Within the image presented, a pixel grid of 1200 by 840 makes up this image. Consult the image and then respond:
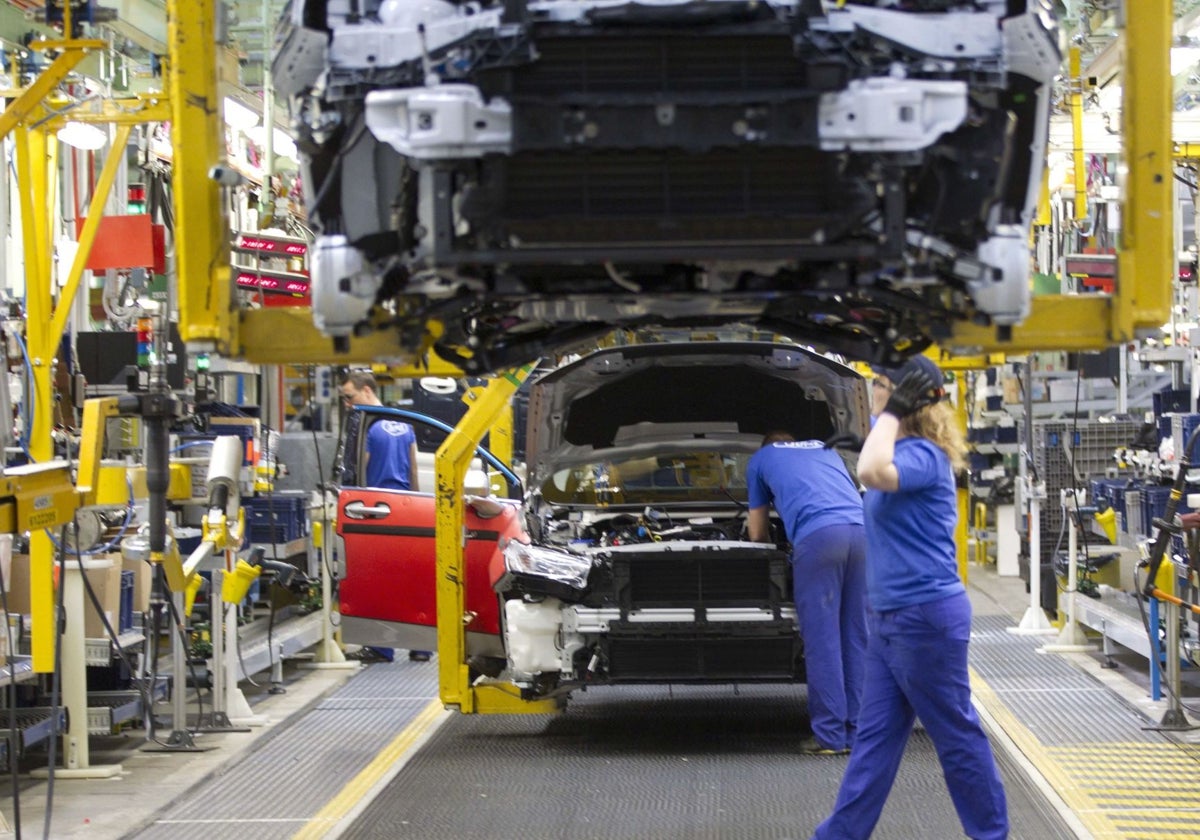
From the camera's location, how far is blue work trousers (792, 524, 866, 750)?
762 cm

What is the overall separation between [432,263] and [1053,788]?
3.95m

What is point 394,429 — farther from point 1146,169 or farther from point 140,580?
point 1146,169

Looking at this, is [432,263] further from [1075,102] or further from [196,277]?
[1075,102]

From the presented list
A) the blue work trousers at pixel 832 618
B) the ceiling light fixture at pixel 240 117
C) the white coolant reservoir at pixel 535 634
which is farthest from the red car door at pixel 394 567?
the ceiling light fixture at pixel 240 117

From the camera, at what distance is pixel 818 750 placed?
26.3 ft

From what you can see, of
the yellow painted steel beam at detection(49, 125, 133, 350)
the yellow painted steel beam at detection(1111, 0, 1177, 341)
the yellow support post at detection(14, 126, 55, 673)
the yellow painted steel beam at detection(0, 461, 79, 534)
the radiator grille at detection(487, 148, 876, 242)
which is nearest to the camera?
the radiator grille at detection(487, 148, 876, 242)

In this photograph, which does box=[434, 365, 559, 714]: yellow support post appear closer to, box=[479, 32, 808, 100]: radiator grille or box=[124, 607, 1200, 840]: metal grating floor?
box=[124, 607, 1200, 840]: metal grating floor

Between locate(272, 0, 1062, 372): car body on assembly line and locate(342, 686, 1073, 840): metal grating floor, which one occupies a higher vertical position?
locate(272, 0, 1062, 372): car body on assembly line

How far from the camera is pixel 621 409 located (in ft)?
30.4

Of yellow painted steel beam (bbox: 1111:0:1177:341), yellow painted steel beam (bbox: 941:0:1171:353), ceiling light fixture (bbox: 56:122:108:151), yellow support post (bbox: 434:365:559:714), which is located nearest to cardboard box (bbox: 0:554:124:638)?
yellow support post (bbox: 434:365:559:714)

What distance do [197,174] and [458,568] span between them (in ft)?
11.4

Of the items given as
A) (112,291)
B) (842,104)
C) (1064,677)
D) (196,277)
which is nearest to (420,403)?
(112,291)

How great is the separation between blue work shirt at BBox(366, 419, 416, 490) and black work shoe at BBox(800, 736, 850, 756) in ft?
13.2

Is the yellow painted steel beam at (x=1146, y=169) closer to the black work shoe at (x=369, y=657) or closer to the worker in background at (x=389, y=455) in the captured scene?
the worker in background at (x=389, y=455)
